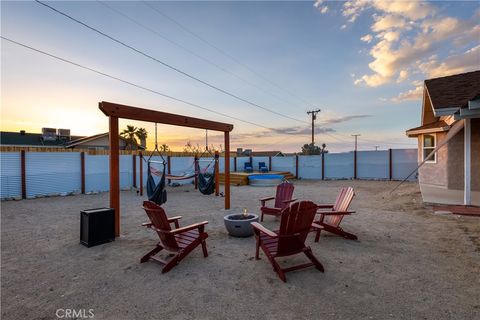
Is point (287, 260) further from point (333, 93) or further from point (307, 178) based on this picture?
point (307, 178)

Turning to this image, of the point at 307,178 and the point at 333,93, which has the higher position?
the point at 333,93

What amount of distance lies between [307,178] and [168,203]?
12.0 m

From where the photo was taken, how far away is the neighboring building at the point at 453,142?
21.5 ft

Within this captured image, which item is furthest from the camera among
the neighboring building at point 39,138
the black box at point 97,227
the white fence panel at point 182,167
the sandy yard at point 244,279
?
the neighboring building at point 39,138

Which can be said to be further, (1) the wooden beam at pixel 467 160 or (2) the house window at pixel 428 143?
(2) the house window at pixel 428 143

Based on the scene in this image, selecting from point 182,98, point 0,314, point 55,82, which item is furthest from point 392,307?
point 182,98

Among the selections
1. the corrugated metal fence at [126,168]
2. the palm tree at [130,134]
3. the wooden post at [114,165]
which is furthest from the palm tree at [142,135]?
the wooden post at [114,165]

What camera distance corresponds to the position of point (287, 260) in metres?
3.49

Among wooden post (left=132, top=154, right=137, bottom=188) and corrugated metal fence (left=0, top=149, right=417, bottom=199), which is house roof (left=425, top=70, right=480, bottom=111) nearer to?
corrugated metal fence (left=0, top=149, right=417, bottom=199)

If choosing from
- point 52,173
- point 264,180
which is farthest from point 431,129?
point 52,173

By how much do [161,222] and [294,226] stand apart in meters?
1.76

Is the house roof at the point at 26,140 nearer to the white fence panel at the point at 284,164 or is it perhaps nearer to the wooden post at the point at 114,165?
the white fence panel at the point at 284,164

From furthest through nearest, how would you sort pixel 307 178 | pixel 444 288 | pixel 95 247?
pixel 307 178 < pixel 95 247 < pixel 444 288

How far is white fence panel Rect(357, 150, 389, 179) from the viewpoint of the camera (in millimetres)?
15594
